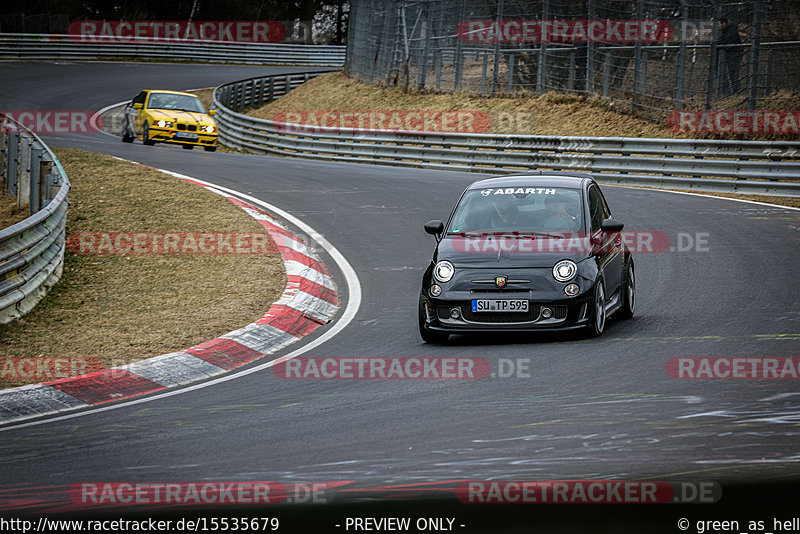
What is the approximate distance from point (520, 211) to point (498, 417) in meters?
3.87

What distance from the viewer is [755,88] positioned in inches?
899

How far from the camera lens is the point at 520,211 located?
10.2 meters

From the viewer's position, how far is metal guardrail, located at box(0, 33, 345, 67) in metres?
53.8

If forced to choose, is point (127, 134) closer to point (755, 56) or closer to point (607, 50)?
point (607, 50)

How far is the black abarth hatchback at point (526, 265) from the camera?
29.8 ft

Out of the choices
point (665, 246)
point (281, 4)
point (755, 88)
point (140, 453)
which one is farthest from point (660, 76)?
point (281, 4)

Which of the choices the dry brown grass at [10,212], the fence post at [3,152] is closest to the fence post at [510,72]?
the fence post at [3,152]

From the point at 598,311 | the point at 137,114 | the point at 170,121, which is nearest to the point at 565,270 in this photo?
the point at 598,311

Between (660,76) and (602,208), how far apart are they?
642 inches

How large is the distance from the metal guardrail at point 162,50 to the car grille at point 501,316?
49.9 metres

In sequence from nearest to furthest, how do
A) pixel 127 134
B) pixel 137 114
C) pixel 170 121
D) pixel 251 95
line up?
pixel 170 121 → pixel 137 114 → pixel 127 134 → pixel 251 95

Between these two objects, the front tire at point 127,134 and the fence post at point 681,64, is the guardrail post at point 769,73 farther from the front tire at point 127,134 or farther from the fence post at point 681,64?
the front tire at point 127,134

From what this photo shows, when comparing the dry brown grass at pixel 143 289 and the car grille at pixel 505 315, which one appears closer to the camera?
the car grille at pixel 505 315

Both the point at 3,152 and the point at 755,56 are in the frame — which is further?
the point at 755,56
